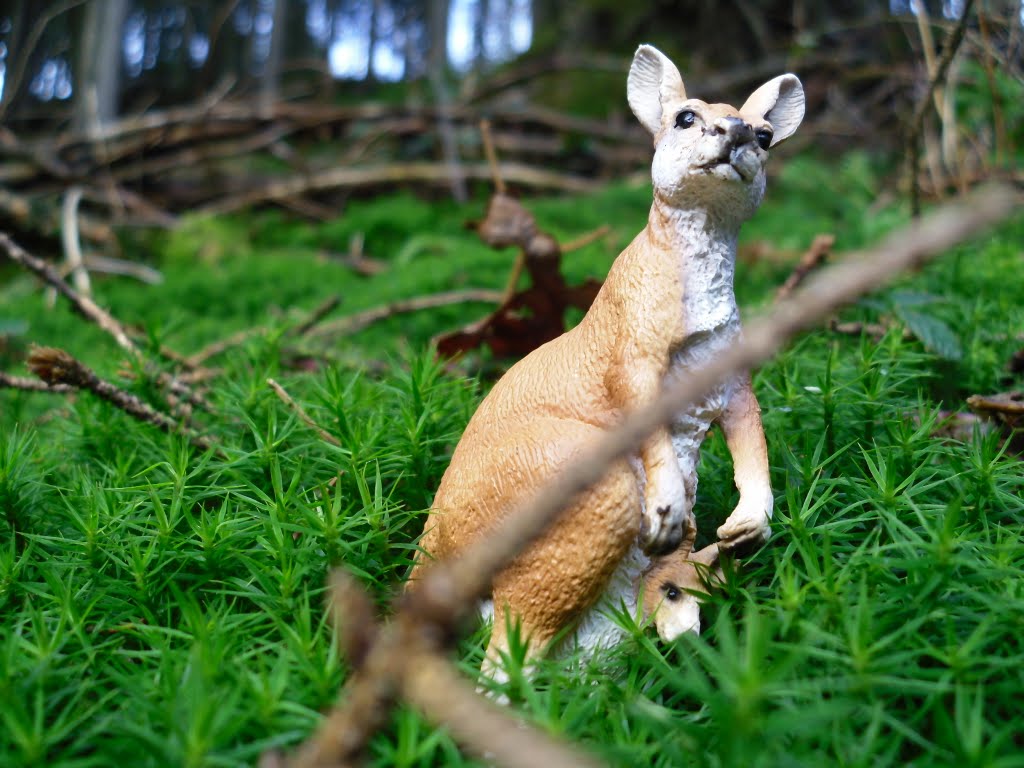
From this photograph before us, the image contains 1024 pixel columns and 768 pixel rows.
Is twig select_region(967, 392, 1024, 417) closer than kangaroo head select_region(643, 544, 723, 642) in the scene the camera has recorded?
No

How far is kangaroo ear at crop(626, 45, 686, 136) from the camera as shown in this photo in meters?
1.91

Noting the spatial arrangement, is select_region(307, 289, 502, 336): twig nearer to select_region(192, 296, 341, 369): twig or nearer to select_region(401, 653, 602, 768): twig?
select_region(192, 296, 341, 369): twig

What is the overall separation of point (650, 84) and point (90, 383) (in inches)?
70.6

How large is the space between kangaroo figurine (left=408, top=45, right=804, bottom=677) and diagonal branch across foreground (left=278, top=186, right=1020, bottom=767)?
47 cm

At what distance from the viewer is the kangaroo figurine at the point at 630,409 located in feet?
5.22

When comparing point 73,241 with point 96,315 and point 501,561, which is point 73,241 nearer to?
point 96,315

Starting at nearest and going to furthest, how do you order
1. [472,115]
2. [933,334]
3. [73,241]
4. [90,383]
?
[90,383] → [933,334] → [73,241] → [472,115]

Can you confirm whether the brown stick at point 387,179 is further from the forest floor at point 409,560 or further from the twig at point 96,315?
the forest floor at point 409,560

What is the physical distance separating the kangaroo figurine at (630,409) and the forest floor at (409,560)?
0.12m

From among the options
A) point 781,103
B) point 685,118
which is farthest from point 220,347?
point 781,103

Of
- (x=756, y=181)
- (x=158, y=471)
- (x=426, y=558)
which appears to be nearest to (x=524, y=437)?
(x=426, y=558)

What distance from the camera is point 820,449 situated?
1.94 m

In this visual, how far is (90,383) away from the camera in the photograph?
2.30 m

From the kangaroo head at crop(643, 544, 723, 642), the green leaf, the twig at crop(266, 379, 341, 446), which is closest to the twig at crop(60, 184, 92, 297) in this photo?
the twig at crop(266, 379, 341, 446)
